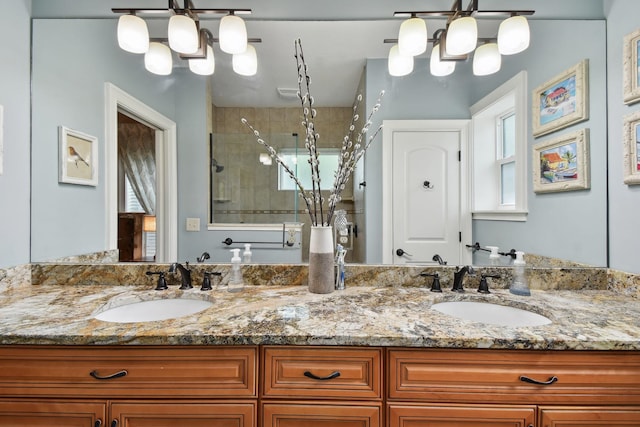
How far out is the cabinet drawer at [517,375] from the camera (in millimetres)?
819

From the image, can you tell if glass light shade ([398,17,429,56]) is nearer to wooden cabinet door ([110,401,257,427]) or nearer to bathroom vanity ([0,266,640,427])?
bathroom vanity ([0,266,640,427])

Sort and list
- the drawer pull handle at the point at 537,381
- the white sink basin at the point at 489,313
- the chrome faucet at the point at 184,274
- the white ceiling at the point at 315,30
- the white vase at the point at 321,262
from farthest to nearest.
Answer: the white ceiling at the point at 315,30 < the chrome faucet at the point at 184,274 < the white vase at the point at 321,262 < the white sink basin at the point at 489,313 < the drawer pull handle at the point at 537,381

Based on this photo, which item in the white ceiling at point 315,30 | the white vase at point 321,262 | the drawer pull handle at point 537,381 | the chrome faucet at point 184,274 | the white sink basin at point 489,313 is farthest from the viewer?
the white ceiling at point 315,30

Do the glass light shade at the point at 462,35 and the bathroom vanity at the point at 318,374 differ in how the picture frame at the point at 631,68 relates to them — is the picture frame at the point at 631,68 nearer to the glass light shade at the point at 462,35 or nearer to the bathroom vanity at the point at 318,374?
the glass light shade at the point at 462,35

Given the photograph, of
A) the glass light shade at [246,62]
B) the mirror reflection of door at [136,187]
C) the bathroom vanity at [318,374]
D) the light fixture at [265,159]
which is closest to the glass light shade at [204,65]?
the glass light shade at [246,62]

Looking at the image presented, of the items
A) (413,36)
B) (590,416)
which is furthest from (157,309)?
(413,36)

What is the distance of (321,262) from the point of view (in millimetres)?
1248

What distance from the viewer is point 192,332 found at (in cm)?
84

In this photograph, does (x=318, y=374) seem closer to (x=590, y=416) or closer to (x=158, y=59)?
(x=590, y=416)

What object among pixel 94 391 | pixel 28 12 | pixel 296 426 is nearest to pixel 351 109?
pixel 296 426

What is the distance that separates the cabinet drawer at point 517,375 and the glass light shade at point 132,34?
1.77m

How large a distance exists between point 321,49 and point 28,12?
1458 mm

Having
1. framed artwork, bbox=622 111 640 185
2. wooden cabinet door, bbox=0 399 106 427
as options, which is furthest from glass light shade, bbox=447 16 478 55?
wooden cabinet door, bbox=0 399 106 427

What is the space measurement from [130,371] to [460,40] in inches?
72.5
